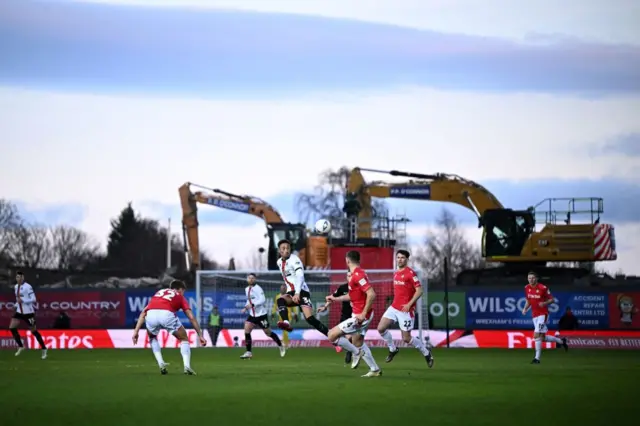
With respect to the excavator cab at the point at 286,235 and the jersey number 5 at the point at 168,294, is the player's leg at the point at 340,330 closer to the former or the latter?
the jersey number 5 at the point at 168,294

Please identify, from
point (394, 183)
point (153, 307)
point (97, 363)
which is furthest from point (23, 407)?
point (394, 183)

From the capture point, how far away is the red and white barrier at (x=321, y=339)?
40594 mm

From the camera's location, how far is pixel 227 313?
145 ft

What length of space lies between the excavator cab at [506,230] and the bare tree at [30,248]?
5891cm

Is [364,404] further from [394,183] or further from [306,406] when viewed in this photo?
[394,183]

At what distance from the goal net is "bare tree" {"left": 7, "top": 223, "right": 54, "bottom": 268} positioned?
61.1 metres

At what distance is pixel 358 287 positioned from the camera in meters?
19.8

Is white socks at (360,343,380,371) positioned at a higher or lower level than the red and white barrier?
higher

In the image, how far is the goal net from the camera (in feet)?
138

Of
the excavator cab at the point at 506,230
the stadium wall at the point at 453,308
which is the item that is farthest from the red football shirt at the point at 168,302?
the excavator cab at the point at 506,230

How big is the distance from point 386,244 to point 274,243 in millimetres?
6761

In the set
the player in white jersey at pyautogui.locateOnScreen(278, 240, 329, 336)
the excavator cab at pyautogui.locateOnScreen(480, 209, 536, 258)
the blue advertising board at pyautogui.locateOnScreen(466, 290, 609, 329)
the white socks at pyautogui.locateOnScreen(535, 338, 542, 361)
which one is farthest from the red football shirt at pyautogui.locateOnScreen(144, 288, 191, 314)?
the excavator cab at pyautogui.locateOnScreen(480, 209, 536, 258)

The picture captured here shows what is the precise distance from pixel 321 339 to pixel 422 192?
63.5ft

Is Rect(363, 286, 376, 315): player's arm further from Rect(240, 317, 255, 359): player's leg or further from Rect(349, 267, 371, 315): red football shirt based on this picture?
Rect(240, 317, 255, 359): player's leg
